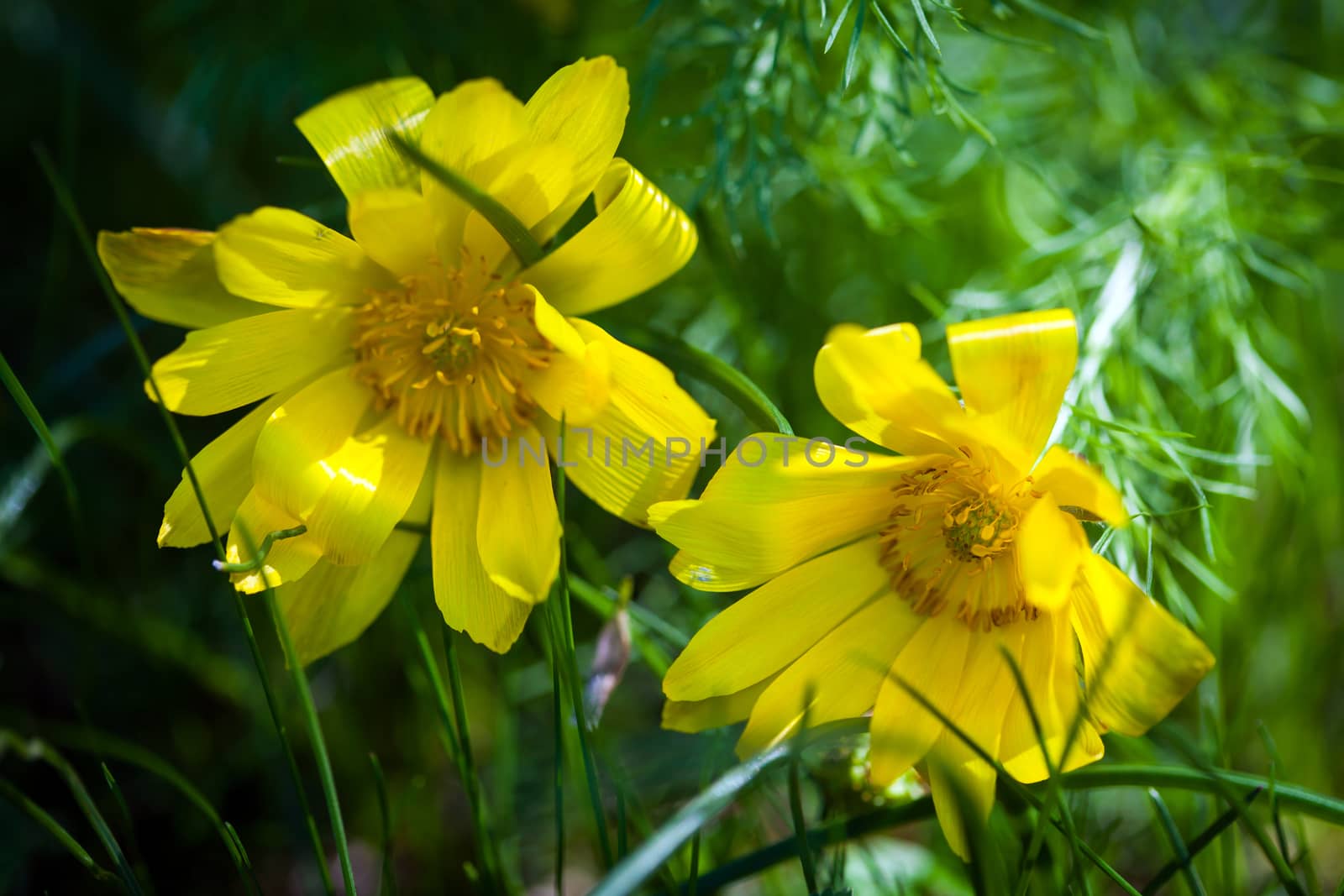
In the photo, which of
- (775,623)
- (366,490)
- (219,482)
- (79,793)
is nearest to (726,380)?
(775,623)

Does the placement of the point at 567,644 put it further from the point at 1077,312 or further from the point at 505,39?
the point at 505,39

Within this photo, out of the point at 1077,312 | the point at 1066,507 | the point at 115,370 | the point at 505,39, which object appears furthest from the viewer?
the point at 115,370

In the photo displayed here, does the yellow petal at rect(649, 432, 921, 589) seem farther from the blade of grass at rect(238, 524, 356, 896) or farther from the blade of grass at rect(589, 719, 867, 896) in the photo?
the blade of grass at rect(238, 524, 356, 896)

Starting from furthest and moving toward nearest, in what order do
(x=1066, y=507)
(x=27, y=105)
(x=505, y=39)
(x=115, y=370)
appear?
(x=27, y=105) < (x=115, y=370) < (x=505, y=39) < (x=1066, y=507)

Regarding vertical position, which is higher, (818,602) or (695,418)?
(695,418)

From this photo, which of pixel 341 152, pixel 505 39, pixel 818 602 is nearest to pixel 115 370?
pixel 505 39

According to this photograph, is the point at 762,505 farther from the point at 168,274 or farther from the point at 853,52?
the point at 168,274

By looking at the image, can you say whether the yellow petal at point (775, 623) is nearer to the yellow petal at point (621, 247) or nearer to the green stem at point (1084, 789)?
the green stem at point (1084, 789)

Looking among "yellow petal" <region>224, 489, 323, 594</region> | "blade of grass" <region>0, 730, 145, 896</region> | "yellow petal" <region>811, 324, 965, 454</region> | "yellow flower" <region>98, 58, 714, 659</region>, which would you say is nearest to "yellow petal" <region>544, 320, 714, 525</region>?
"yellow flower" <region>98, 58, 714, 659</region>
